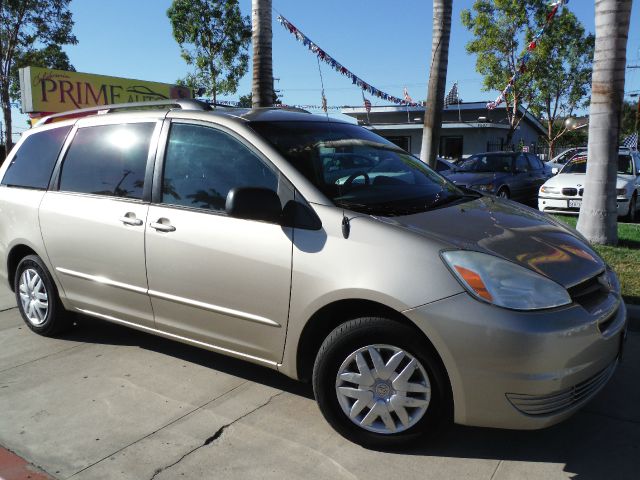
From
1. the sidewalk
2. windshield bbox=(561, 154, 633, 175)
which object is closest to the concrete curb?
the sidewalk

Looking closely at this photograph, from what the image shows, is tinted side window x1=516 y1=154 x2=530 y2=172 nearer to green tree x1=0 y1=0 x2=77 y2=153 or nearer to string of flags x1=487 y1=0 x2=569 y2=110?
string of flags x1=487 y1=0 x2=569 y2=110

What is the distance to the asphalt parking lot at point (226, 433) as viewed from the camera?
9.09ft

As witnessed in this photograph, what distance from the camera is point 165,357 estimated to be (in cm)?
422

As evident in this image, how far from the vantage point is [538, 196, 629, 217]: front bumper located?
33.7ft

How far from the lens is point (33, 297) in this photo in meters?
4.64

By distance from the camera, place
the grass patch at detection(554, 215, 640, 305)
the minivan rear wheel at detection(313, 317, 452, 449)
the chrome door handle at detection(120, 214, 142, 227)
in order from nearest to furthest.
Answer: the minivan rear wheel at detection(313, 317, 452, 449), the chrome door handle at detection(120, 214, 142, 227), the grass patch at detection(554, 215, 640, 305)

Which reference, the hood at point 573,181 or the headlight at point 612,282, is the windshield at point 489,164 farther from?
the headlight at point 612,282

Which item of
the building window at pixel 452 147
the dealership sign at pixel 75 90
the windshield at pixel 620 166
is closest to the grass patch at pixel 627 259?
the windshield at pixel 620 166

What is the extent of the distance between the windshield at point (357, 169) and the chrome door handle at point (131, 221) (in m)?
1.01

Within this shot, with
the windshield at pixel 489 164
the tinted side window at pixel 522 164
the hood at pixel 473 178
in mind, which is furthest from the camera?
the tinted side window at pixel 522 164

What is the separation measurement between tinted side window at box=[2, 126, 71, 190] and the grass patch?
495cm

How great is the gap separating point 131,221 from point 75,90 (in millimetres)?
12724

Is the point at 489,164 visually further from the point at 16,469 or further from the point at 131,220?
the point at 16,469

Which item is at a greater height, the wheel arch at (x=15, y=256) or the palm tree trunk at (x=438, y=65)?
the palm tree trunk at (x=438, y=65)
